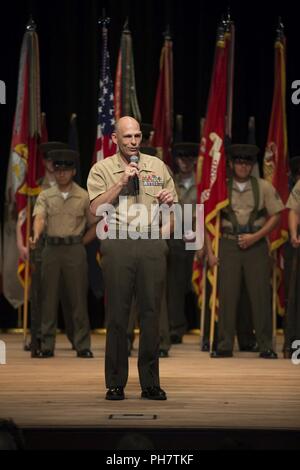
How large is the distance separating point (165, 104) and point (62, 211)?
74.4 inches

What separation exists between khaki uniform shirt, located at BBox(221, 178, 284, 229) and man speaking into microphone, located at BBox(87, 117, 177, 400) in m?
2.39

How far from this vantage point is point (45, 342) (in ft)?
28.5

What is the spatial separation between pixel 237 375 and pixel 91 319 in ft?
11.5

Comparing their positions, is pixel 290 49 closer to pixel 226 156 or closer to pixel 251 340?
pixel 226 156

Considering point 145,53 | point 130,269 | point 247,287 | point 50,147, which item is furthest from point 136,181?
point 145,53

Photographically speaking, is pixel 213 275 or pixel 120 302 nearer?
pixel 120 302

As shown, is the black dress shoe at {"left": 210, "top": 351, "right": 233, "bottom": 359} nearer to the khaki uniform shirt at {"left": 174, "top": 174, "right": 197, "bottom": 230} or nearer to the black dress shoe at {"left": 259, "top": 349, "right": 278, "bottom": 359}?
the black dress shoe at {"left": 259, "top": 349, "right": 278, "bottom": 359}

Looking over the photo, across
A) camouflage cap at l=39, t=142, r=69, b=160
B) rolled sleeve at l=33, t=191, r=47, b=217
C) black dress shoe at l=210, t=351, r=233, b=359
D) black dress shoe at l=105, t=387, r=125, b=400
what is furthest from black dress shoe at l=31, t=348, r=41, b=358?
black dress shoe at l=105, t=387, r=125, b=400

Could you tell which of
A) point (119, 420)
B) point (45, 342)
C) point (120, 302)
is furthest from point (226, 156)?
point (119, 420)

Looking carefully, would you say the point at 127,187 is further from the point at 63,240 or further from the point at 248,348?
the point at 248,348

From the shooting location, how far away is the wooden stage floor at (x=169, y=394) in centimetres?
555

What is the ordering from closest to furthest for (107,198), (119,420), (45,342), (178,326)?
1. (119,420)
2. (107,198)
3. (45,342)
4. (178,326)

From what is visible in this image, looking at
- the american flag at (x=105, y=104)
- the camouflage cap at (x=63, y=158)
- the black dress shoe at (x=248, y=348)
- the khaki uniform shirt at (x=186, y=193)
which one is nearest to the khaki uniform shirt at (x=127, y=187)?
the camouflage cap at (x=63, y=158)

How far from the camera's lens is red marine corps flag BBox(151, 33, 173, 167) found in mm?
9961
